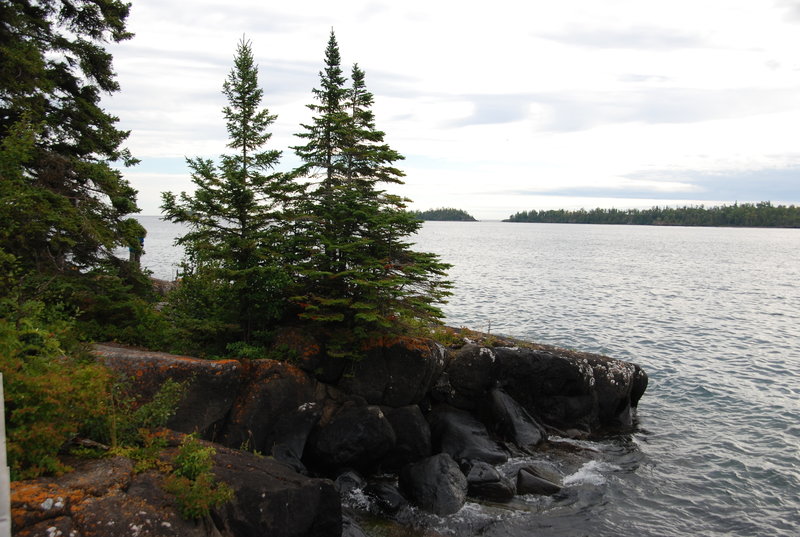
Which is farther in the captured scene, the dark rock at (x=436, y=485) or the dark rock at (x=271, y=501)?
the dark rock at (x=436, y=485)

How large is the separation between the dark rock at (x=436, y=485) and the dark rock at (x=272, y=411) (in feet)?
9.82

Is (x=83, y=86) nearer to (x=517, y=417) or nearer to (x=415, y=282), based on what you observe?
(x=415, y=282)

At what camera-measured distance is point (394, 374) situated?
621 inches

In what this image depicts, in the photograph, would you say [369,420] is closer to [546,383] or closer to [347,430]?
[347,430]

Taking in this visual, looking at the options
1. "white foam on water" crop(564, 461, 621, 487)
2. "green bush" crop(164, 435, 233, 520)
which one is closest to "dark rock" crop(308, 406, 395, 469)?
"white foam on water" crop(564, 461, 621, 487)

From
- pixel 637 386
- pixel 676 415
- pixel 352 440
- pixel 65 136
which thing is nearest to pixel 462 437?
pixel 352 440

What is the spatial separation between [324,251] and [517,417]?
8320 millimetres

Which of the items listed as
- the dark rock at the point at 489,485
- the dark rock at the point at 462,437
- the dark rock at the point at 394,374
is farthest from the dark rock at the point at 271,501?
the dark rock at the point at 462,437

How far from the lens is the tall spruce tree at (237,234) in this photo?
15156 millimetres

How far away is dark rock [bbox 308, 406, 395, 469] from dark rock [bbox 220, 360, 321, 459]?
0.45m

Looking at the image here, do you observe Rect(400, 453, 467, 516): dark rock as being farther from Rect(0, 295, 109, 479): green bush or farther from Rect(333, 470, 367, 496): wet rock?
Rect(0, 295, 109, 479): green bush

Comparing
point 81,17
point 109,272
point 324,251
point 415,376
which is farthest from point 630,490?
point 81,17

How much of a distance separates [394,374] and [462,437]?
2.82m

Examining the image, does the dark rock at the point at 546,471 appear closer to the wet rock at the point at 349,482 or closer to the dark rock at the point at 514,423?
the dark rock at the point at 514,423
